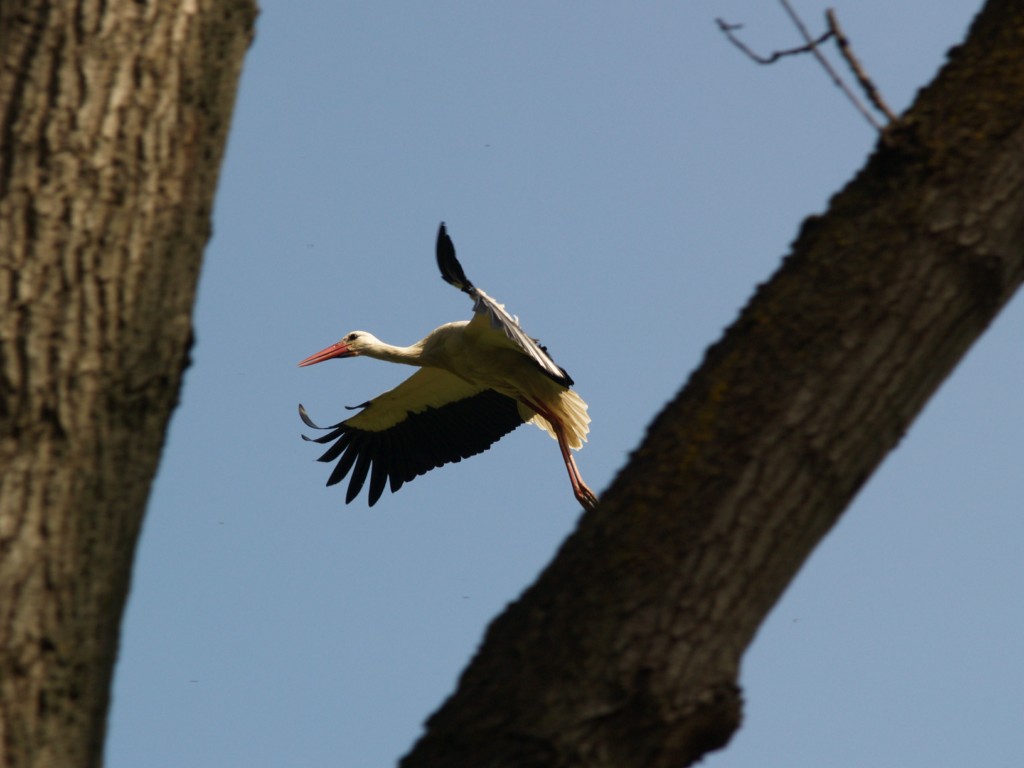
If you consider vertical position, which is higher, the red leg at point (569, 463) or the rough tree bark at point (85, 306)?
the red leg at point (569, 463)

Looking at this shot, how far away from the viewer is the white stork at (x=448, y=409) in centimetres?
969

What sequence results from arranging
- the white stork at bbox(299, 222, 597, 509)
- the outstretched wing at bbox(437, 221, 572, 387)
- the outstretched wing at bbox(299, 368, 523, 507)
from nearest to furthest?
1. the outstretched wing at bbox(437, 221, 572, 387)
2. the white stork at bbox(299, 222, 597, 509)
3. the outstretched wing at bbox(299, 368, 523, 507)

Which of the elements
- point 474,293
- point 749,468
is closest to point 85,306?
point 749,468

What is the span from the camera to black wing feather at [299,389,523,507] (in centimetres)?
1058

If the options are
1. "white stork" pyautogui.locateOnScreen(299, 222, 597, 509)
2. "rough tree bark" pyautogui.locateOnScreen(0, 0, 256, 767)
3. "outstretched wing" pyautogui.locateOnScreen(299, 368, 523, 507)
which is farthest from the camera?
"outstretched wing" pyautogui.locateOnScreen(299, 368, 523, 507)

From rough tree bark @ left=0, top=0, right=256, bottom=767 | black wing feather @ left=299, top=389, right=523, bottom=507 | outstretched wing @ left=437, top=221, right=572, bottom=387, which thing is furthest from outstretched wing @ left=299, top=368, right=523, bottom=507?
rough tree bark @ left=0, top=0, right=256, bottom=767

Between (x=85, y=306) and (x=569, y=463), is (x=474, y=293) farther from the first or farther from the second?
(x=85, y=306)

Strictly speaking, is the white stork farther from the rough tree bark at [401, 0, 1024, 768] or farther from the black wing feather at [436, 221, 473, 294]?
the rough tree bark at [401, 0, 1024, 768]

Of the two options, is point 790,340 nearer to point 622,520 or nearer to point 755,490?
point 755,490

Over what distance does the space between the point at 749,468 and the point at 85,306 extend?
1.12 metres

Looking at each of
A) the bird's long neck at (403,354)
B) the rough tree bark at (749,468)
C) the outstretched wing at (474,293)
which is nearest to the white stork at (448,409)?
the bird's long neck at (403,354)

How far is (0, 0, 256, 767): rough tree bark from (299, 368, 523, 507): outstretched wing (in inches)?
317

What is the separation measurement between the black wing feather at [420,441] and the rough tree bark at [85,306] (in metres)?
8.12

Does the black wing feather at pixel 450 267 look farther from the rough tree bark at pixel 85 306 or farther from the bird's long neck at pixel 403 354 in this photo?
the rough tree bark at pixel 85 306
